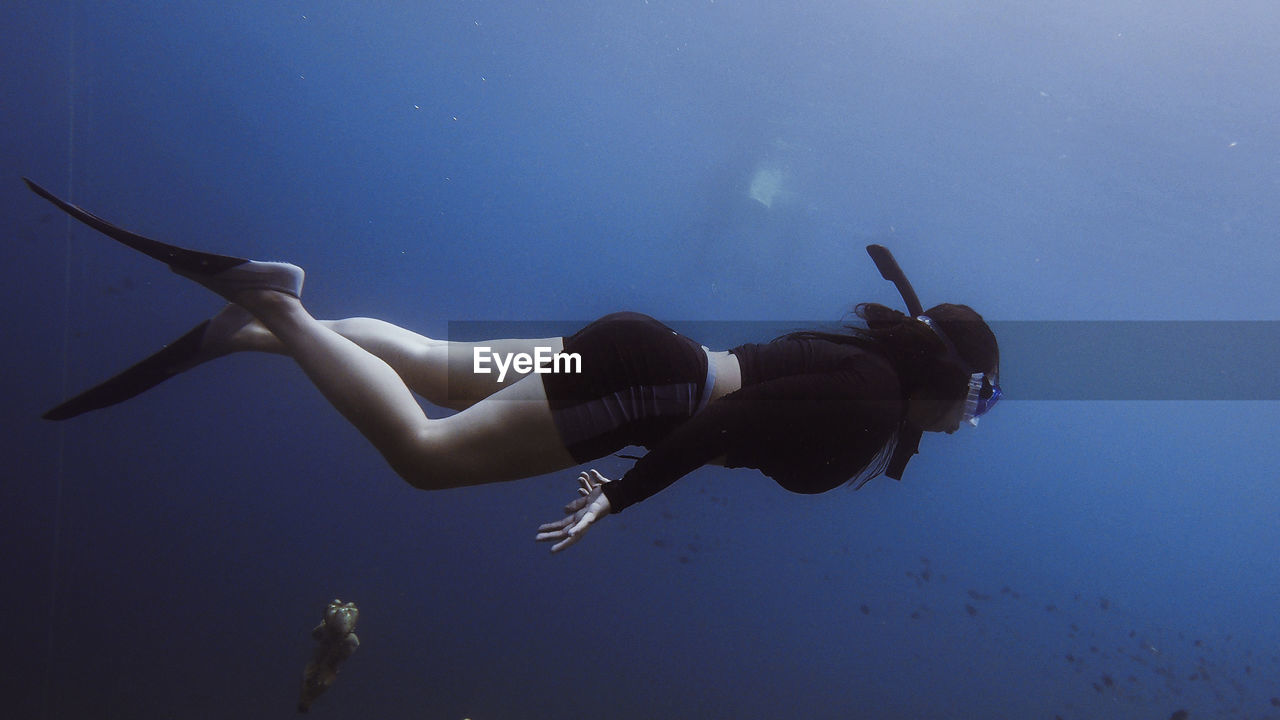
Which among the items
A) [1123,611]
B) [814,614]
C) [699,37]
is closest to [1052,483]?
[1123,611]

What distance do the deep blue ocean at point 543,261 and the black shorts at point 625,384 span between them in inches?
189

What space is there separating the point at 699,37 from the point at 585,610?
872 cm

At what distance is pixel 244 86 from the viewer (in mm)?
7043

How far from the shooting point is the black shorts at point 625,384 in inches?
83.3

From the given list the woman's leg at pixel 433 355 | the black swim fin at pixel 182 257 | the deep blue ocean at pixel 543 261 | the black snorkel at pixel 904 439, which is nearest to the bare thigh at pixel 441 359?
the woman's leg at pixel 433 355

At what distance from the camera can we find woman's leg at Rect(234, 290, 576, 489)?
6.66 feet

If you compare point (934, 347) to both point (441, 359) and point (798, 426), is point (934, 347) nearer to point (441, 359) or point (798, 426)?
point (798, 426)

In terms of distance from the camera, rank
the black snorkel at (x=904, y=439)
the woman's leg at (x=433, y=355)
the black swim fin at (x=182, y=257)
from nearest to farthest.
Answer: the black swim fin at (x=182, y=257) < the black snorkel at (x=904, y=439) < the woman's leg at (x=433, y=355)

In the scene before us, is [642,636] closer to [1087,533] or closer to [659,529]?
[659,529]

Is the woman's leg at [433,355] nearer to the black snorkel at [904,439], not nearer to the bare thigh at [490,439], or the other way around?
the bare thigh at [490,439]

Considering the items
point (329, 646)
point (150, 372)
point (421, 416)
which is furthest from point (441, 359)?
point (329, 646)

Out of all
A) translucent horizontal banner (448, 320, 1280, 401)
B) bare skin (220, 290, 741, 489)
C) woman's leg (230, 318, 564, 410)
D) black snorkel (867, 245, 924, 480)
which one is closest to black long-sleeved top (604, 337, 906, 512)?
black snorkel (867, 245, 924, 480)

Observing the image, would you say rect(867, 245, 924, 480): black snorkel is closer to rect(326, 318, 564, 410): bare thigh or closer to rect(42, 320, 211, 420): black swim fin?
rect(326, 318, 564, 410): bare thigh

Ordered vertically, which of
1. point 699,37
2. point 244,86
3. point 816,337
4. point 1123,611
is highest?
point 699,37
